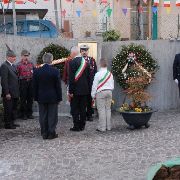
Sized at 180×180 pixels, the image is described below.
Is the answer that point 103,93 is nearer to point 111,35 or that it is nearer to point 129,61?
point 129,61

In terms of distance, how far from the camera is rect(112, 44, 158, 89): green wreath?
12.6 m

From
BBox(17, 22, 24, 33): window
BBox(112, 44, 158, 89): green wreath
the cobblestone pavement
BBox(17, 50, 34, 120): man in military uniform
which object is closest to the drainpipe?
BBox(17, 22, 24, 33): window

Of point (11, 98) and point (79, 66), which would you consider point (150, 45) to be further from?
point (11, 98)

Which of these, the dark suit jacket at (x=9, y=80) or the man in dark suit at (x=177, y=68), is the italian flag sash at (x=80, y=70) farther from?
the man in dark suit at (x=177, y=68)

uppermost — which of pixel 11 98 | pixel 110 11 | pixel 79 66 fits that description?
pixel 110 11

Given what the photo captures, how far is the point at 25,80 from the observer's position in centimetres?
1169

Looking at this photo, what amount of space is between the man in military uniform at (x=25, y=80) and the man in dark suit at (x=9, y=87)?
76 centimetres

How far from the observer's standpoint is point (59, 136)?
32.2ft

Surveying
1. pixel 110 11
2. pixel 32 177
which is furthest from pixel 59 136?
pixel 110 11

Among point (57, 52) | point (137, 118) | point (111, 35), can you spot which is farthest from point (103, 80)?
point (111, 35)

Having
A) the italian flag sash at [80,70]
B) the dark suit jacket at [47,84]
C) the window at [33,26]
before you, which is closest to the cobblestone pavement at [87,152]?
the dark suit jacket at [47,84]

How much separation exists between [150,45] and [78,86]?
Result: 3811mm

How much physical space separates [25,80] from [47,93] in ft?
7.92

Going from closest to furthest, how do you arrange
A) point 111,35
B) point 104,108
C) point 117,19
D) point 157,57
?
point 104,108 < point 157,57 < point 111,35 < point 117,19
